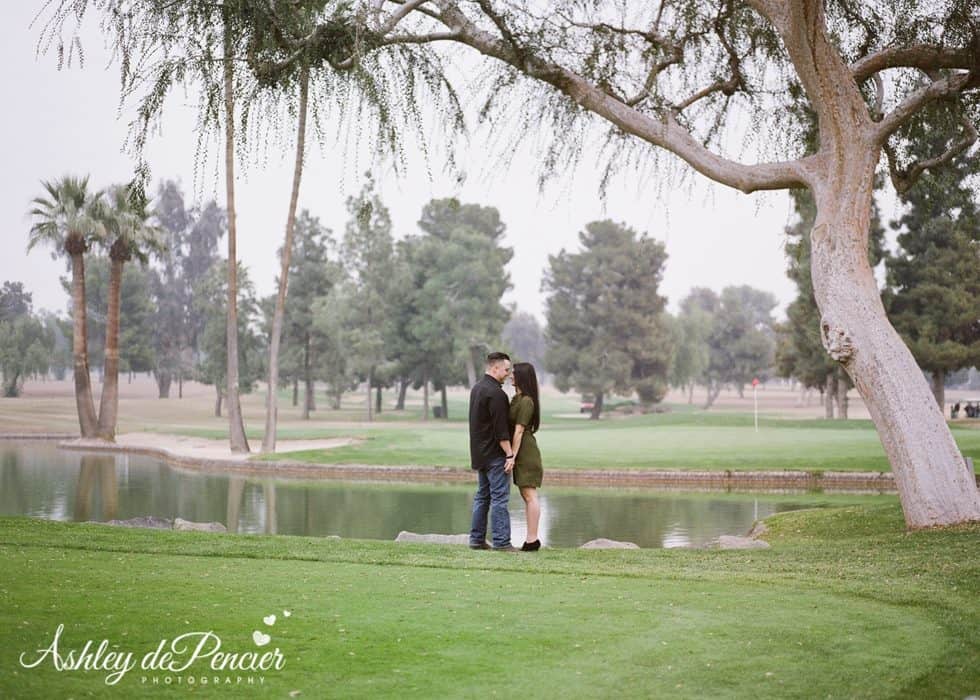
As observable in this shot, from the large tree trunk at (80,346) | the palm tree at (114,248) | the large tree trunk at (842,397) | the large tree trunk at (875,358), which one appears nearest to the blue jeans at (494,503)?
the large tree trunk at (875,358)

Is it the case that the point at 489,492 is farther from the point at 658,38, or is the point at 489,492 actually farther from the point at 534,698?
the point at 658,38

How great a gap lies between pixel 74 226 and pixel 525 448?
26.5 m

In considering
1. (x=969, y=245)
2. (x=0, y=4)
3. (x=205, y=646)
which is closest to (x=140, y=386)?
(x=0, y=4)

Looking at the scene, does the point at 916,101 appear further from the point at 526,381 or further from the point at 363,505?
the point at 363,505

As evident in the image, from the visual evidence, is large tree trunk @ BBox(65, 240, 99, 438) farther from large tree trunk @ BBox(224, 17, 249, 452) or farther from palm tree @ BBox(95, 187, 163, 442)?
large tree trunk @ BBox(224, 17, 249, 452)

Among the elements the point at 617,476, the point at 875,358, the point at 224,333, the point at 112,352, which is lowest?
the point at 617,476

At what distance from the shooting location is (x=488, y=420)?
841cm

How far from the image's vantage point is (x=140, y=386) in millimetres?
59969

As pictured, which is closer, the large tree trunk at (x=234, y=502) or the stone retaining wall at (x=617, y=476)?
the large tree trunk at (x=234, y=502)

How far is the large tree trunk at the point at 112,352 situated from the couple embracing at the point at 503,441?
2615 cm

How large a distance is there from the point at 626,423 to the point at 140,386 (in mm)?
31142

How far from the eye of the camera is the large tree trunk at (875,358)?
902 centimetres

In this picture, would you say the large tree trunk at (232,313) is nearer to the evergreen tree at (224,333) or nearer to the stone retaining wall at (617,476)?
the stone retaining wall at (617,476)

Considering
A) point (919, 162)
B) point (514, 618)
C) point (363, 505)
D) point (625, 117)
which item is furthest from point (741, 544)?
point (363, 505)
